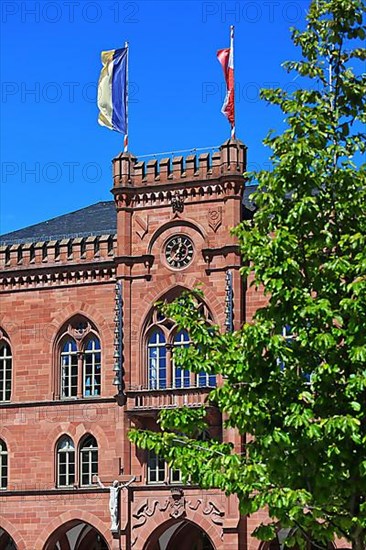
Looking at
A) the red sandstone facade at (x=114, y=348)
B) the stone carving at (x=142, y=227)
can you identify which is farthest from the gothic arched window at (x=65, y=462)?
the stone carving at (x=142, y=227)

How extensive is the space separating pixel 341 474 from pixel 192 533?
3369cm

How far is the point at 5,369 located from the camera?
177 feet

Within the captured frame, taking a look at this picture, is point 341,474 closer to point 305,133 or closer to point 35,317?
point 305,133

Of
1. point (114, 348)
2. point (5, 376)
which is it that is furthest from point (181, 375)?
point (5, 376)

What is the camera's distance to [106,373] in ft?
169

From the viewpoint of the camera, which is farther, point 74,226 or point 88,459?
point 74,226

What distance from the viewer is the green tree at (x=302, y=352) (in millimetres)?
21562

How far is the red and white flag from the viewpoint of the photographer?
50188 mm

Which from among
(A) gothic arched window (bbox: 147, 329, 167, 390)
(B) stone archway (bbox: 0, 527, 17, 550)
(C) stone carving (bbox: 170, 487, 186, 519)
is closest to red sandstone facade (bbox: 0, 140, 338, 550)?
(C) stone carving (bbox: 170, 487, 186, 519)

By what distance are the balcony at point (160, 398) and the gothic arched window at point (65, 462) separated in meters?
3.53

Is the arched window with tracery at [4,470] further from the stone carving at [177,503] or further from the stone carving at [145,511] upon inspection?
the stone carving at [177,503]

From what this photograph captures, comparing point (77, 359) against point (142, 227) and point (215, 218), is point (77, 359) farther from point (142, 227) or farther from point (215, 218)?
point (215, 218)

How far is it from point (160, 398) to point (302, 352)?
27281 mm

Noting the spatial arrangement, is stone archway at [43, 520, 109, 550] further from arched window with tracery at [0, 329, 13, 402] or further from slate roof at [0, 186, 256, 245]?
slate roof at [0, 186, 256, 245]
